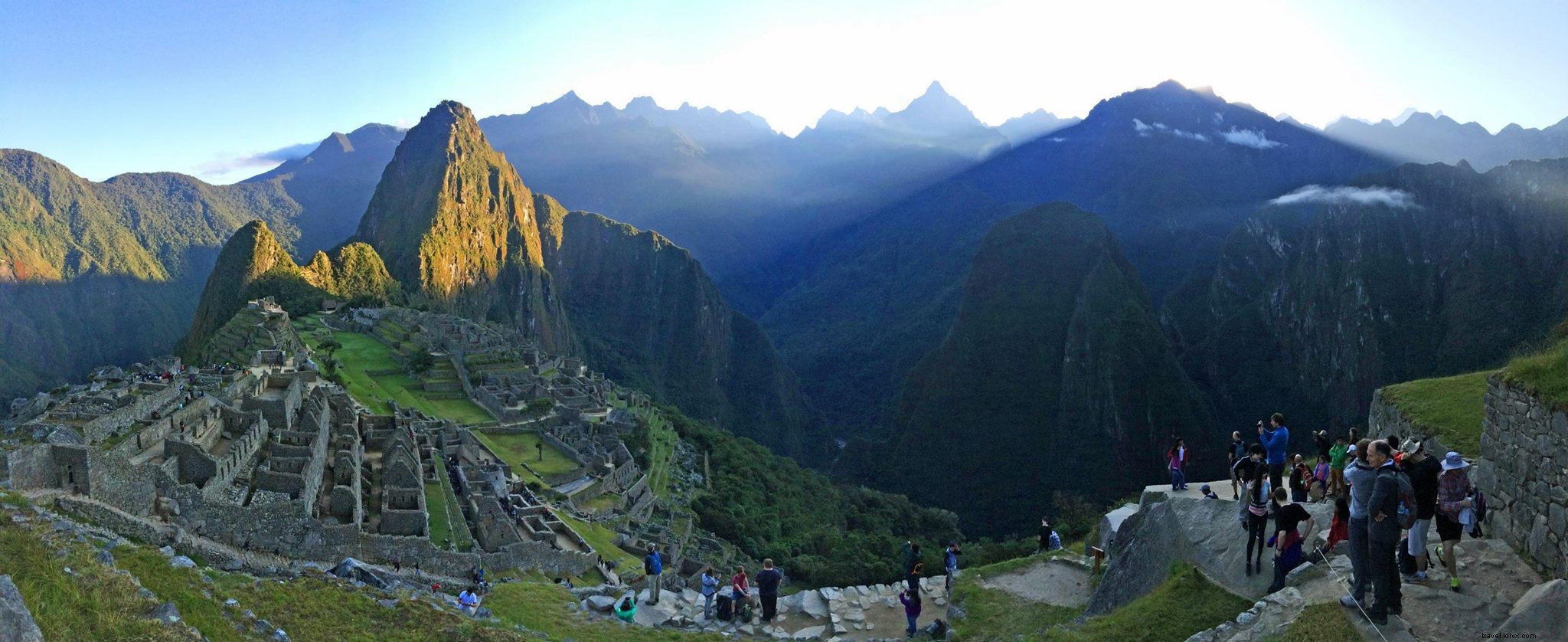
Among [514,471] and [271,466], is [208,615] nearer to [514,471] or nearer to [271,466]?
[271,466]

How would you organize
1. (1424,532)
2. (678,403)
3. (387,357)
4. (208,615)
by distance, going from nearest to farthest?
1. (1424,532)
2. (208,615)
3. (387,357)
4. (678,403)

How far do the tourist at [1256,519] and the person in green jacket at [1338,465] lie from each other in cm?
226

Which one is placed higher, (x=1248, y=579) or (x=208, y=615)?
(x=208, y=615)

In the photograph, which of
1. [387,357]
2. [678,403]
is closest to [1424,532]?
[387,357]

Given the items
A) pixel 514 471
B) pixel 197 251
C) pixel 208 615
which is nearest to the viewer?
pixel 208 615

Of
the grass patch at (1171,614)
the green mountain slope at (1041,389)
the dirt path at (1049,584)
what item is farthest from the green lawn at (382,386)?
the green mountain slope at (1041,389)

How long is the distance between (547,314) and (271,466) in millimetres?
140252

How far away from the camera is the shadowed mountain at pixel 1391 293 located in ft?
283

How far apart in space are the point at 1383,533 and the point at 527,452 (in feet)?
132

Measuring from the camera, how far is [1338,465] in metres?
13.5

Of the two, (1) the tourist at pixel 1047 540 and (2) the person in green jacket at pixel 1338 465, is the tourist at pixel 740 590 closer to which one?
(1) the tourist at pixel 1047 540

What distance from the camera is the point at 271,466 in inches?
802

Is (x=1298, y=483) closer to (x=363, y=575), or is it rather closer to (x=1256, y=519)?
(x=1256, y=519)

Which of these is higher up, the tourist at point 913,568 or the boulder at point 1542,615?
the boulder at point 1542,615
